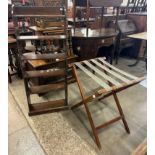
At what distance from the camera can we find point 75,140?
1536mm

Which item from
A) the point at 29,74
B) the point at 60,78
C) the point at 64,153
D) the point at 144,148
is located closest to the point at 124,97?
the point at 60,78

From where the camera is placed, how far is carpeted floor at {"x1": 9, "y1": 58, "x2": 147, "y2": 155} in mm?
1467

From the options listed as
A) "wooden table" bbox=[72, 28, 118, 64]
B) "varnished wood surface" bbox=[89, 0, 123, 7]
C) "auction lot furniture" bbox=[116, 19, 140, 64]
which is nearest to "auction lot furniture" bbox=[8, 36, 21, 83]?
"wooden table" bbox=[72, 28, 118, 64]

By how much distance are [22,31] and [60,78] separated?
0.97m

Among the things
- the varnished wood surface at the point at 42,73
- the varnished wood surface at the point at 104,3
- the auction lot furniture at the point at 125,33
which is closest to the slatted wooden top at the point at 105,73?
the varnished wood surface at the point at 42,73

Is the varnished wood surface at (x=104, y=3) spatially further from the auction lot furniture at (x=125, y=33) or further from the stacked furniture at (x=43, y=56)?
the stacked furniture at (x=43, y=56)

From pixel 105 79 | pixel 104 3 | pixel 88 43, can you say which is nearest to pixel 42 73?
pixel 105 79

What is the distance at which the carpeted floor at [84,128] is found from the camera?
1467 millimetres

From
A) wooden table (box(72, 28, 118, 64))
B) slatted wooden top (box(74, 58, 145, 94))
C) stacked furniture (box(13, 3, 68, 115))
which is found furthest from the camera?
wooden table (box(72, 28, 118, 64))

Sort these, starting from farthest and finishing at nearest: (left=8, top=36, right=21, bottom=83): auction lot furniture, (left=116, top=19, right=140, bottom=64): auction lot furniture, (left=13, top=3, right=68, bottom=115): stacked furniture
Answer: (left=116, top=19, right=140, bottom=64): auction lot furniture → (left=8, top=36, right=21, bottom=83): auction lot furniture → (left=13, top=3, right=68, bottom=115): stacked furniture

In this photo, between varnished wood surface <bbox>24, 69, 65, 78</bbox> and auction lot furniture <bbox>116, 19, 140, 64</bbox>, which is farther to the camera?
auction lot furniture <bbox>116, 19, 140, 64</bbox>

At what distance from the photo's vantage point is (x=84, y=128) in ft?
5.53

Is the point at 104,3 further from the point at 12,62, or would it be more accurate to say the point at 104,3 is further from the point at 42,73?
the point at 12,62

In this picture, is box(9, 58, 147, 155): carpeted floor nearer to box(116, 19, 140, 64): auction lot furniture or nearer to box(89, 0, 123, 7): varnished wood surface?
box(116, 19, 140, 64): auction lot furniture
